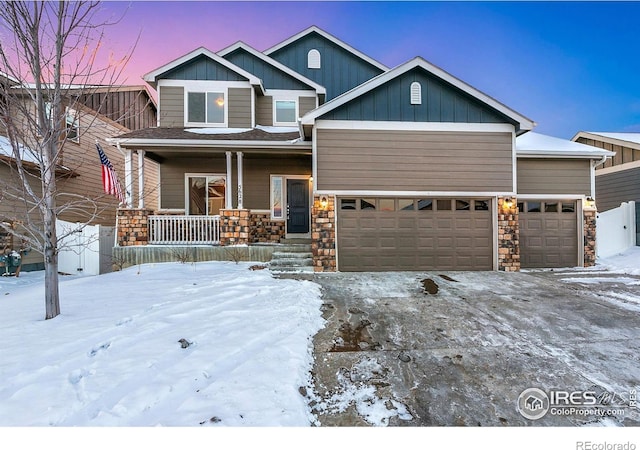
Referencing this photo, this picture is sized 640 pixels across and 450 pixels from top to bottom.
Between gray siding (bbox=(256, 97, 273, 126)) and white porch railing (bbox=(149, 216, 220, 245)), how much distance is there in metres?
4.67

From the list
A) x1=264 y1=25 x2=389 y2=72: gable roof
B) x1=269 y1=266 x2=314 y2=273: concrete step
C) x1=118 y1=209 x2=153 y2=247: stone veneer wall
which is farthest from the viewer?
x1=264 y1=25 x2=389 y2=72: gable roof

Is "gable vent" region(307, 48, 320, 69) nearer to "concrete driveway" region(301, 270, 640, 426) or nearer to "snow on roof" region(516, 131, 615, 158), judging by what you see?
"snow on roof" region(516, 131, 615, 158)

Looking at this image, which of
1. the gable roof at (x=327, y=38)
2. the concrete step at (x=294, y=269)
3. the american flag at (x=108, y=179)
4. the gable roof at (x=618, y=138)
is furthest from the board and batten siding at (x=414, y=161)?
the gable roof at (x=618, y=138)

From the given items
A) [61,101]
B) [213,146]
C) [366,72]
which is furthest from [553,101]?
[61,101]

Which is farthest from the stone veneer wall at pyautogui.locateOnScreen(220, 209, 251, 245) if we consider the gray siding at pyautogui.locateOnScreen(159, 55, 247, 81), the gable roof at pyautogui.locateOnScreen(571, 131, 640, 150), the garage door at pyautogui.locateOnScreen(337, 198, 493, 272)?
the gable roof at pyautogui.locateOnScreen(571, 131, 640, 150)

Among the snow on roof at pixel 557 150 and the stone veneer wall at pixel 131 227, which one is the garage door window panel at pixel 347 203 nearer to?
the snow on roof at pixel 557 150

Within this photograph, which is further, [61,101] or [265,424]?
[61,101]

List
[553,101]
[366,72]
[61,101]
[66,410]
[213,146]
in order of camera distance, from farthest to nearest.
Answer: [553,101]
[366,72]
[213,146]
[61,101]
[66,410]

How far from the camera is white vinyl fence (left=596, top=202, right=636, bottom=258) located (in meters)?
9.98

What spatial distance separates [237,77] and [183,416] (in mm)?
11116

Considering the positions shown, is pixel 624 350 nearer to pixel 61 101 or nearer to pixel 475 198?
pixel 475 198

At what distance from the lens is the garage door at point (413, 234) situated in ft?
25.5

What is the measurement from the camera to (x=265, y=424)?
2125 mm

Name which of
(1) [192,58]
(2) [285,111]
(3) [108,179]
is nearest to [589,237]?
(2) [285,111]
